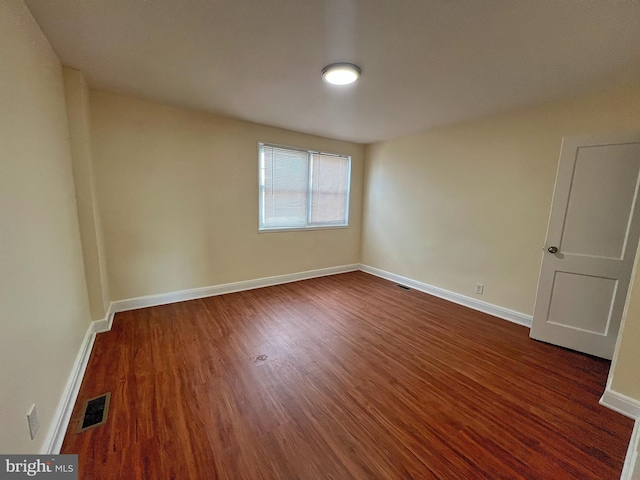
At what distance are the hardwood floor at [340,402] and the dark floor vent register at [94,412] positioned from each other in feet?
0.16

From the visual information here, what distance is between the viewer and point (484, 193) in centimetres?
321

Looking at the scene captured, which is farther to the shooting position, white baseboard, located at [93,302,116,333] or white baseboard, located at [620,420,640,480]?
white baseboard, located at [93,302,116,333]

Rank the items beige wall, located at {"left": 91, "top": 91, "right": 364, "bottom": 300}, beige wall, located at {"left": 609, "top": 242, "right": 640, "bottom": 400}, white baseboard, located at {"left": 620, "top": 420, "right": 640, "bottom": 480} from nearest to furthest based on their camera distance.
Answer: white baseboard, located at {"left": 620, "top": 420, "right": 640, "bottom": 480}
beige wall, located at {"left": 609, "top": 242, "right": 640, "bottom": 400}
beige wall, located at {"left": 91, "top": 91, "right": 364, "bottom": 300}

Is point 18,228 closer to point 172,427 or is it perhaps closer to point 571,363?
point 172,427

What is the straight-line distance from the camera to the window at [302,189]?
12.8 ft

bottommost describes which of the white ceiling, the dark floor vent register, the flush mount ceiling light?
the dark floor vent register

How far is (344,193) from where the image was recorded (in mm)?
4828

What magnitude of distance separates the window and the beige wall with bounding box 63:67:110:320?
1.92 m

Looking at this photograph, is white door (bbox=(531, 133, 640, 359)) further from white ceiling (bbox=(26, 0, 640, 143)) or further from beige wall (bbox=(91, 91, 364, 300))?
beige wall (bbox=(91, 91, 364, 300))

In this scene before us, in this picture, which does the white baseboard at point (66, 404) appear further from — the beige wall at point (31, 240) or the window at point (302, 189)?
the window at point (302, 189)

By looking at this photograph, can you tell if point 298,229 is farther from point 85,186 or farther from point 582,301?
point 582,301

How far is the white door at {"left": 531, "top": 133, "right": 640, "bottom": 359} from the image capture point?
85.1 inches

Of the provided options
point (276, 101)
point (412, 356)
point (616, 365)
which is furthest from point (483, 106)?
point (412, 356)

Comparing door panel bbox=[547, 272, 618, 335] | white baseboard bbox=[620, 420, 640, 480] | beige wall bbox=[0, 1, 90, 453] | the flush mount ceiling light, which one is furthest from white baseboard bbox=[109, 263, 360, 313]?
white baseboard bbox=[620, 420, 640, 480]
